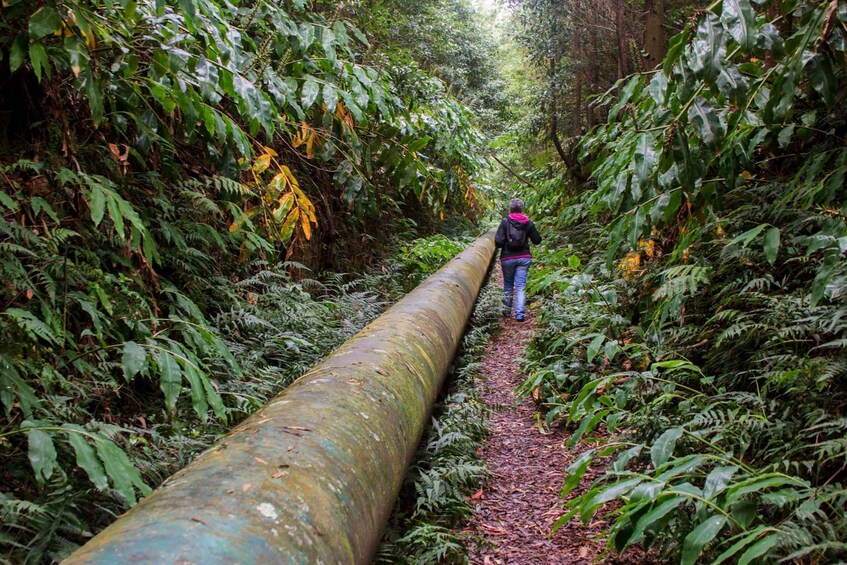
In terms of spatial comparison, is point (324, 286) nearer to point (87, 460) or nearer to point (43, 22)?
point (43, 22)

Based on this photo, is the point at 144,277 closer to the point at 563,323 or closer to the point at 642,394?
the point at 642,394

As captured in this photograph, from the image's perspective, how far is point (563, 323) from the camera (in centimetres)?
536

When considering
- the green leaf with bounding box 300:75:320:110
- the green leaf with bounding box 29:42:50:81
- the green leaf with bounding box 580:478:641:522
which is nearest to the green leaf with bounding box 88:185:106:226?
the green leaf with bounding box 29:42:50:81

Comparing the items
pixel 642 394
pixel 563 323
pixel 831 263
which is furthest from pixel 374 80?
pixel 831 263

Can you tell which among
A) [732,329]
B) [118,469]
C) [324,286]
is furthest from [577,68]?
[118,469]

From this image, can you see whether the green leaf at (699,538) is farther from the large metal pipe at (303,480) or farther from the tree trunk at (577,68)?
the tree trunk at (577,68)

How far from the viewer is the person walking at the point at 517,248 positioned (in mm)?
7719

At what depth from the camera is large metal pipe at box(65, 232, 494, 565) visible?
1377mm

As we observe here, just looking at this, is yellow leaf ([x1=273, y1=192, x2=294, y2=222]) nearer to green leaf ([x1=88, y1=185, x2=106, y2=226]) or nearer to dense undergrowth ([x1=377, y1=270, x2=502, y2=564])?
green leaf ([x1=88, y1=185, x2=106, y2=226])

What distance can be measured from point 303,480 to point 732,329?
261cm

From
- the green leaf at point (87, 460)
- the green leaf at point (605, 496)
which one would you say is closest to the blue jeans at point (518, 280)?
the green leaf at point (605, 496)

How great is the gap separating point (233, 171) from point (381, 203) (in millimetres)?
4397

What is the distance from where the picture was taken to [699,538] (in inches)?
68.9

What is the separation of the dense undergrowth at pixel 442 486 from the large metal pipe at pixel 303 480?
1.03 ft
